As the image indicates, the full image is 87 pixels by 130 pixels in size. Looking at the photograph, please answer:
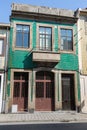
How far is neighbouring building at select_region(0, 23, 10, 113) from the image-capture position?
16.5 metres

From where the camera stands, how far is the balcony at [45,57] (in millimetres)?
16688

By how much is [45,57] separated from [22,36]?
9.24 feet

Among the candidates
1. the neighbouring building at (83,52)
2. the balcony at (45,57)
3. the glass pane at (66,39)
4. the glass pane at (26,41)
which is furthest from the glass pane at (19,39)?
the neighbouring building at (83,52)

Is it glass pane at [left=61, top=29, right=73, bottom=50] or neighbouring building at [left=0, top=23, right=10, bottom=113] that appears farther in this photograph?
glass pane at [left=61, top=29, right=73, bottom=50]

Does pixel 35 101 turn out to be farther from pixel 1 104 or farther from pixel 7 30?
pixel 7 30

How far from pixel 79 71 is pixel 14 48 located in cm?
595

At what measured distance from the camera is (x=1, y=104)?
16.3 m

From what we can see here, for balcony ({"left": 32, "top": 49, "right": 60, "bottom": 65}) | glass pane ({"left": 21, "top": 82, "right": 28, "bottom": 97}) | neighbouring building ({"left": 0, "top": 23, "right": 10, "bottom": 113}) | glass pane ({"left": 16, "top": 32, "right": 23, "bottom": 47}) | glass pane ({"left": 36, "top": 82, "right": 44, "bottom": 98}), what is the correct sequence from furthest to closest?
glass pane ({"left": 16, "top": 32, "right": 23, "bottom": 47}) < glass pane ({"left": 36, "top": 82, "right": 44, "bottom": 98}) < glass pane ({"left": 21, "top": 82, "right": 28, "bottom": 97}) < balcony ({"left": 32, "top": 49, "right": 60, "bottom": 65}) < neighbouring building ({"left": 0, "top": 23, "right": 10, "bottom": 113})

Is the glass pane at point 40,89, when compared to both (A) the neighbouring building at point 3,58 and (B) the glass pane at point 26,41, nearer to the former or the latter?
(A) the neighbouring building at point 3,58

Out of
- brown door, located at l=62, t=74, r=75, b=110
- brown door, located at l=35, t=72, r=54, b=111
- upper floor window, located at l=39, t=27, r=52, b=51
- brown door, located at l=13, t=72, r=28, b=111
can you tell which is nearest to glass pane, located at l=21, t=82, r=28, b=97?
brown door, located at l=13, t=72, r=28, b=111

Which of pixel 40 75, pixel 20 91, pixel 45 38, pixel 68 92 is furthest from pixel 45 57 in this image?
pixel 68 92

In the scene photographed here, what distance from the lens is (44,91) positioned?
1744 cm


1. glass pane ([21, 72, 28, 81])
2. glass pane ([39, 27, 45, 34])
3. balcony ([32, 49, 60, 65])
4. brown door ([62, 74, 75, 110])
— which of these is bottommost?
brown door ([62, 74, 75, 110])

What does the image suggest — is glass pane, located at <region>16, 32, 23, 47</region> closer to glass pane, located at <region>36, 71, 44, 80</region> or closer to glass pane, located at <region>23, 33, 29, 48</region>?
glass pane, located at <region>23, 33, 29, 48</region>
